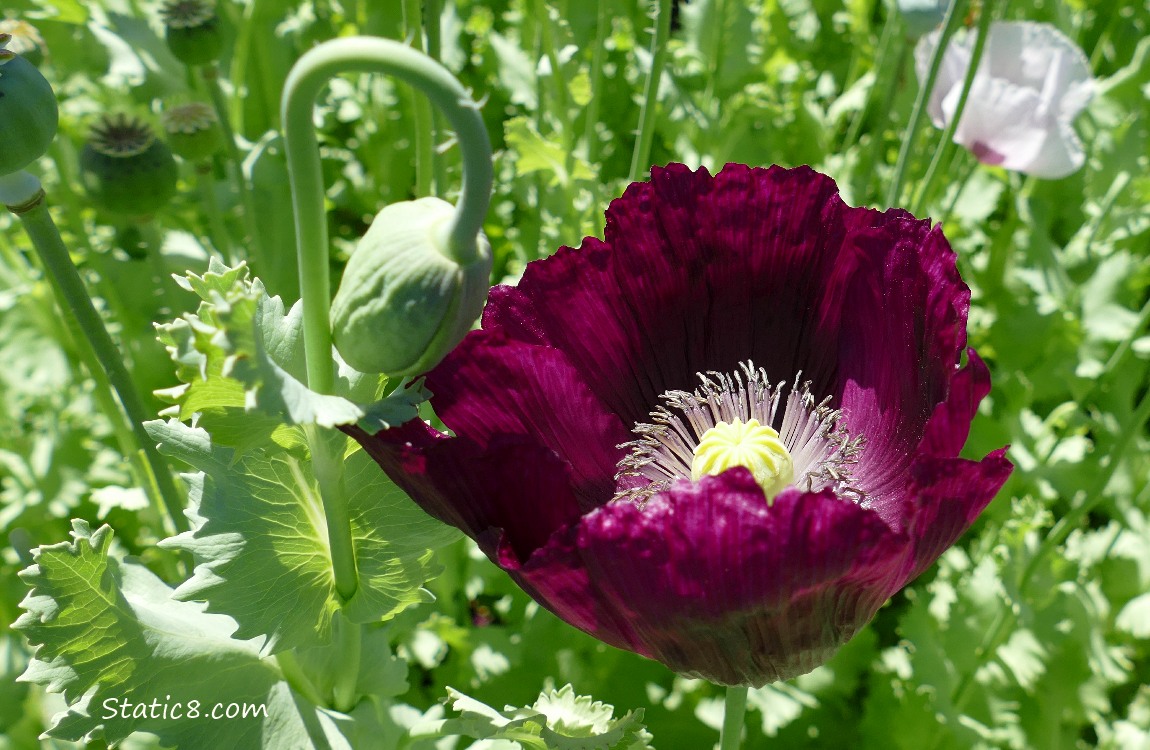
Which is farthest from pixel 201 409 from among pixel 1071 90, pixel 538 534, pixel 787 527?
pixel 1071 90

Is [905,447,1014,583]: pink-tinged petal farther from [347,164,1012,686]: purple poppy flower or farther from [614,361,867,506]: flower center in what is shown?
[614,361,867,506]: flower center

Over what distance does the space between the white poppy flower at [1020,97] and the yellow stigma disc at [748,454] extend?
782 mm

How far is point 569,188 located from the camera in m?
1.50

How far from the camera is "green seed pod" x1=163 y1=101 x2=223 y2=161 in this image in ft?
5.00

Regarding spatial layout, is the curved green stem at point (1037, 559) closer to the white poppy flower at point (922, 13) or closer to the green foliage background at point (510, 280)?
the green foliage background at point (510, 280)

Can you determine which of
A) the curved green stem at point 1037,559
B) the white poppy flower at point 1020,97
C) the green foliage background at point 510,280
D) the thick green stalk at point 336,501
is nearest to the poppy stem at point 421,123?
the green foliage background at point 510,280

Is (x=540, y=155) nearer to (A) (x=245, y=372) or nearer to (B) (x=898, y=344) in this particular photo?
(B) (x=898, y=344)

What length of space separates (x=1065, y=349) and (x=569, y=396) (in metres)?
1.42

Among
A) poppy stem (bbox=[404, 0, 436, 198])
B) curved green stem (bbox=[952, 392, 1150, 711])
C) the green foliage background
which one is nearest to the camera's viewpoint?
the green foliage background

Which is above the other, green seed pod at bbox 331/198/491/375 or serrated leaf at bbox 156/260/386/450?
green seed pod at bbox 331/198/491/375

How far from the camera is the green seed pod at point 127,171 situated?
55.8 inches

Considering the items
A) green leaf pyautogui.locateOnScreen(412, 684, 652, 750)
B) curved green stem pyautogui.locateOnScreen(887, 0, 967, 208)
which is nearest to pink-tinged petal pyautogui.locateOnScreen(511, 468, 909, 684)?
green leaf pyautogui.locateOnScreen(412, 684, 652, 750)

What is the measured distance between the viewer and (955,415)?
2.34 ft

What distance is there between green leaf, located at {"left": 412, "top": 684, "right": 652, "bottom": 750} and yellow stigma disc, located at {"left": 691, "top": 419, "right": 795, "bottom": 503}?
Result: 0.22 metres
